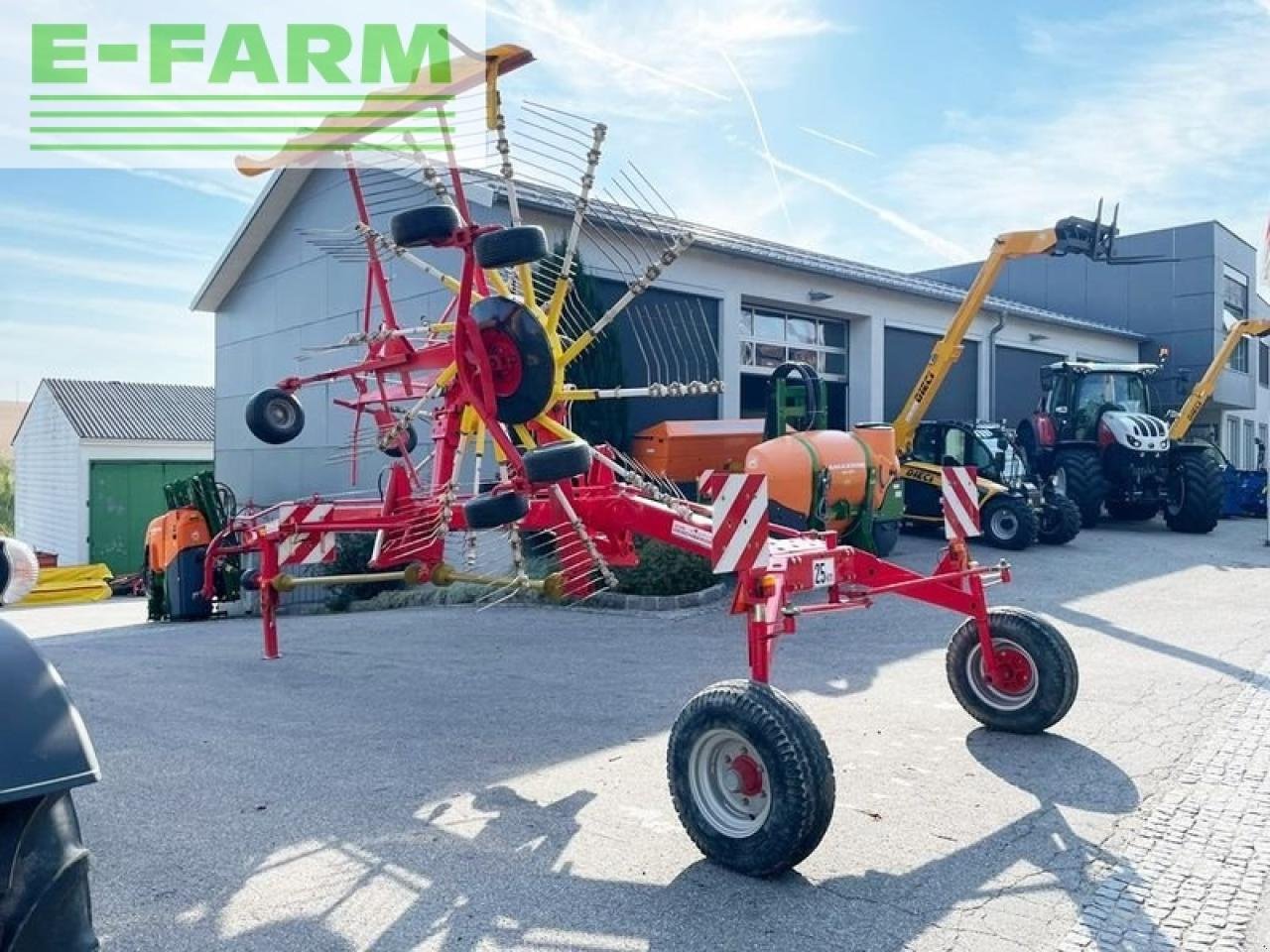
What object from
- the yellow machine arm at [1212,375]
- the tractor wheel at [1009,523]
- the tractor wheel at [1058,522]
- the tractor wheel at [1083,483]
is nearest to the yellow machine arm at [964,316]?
the tractor wheel at [1009,523]

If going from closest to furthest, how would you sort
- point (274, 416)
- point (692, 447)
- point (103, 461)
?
point (274, 416), point (692, 447), point (103, 461)

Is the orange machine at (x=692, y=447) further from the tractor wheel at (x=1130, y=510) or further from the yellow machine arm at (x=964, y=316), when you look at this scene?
the tractor wheel at (x=1130, y=510)

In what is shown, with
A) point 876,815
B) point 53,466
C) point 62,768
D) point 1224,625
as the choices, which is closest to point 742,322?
point 1224,625

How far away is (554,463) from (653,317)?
10.2 meters

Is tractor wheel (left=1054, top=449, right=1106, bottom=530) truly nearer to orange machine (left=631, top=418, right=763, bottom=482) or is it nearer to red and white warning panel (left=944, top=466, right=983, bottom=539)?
orange machine (left=631, top=418, right=763, bottom=482)

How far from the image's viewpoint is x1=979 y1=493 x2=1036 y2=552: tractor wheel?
14.2 m

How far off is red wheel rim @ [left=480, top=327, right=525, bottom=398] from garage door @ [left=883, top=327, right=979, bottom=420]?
49.3 ft

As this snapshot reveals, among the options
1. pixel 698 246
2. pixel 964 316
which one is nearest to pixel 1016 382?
pixel 964 316

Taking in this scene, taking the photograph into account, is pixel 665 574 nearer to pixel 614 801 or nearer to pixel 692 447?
pixel 692 447

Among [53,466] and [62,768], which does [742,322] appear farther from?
[53,466]

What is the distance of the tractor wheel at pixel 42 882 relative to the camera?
188cm

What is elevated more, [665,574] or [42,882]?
[42,882]

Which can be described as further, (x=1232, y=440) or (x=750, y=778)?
(x=1232, y=440)

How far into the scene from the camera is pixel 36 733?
1.98 metres
